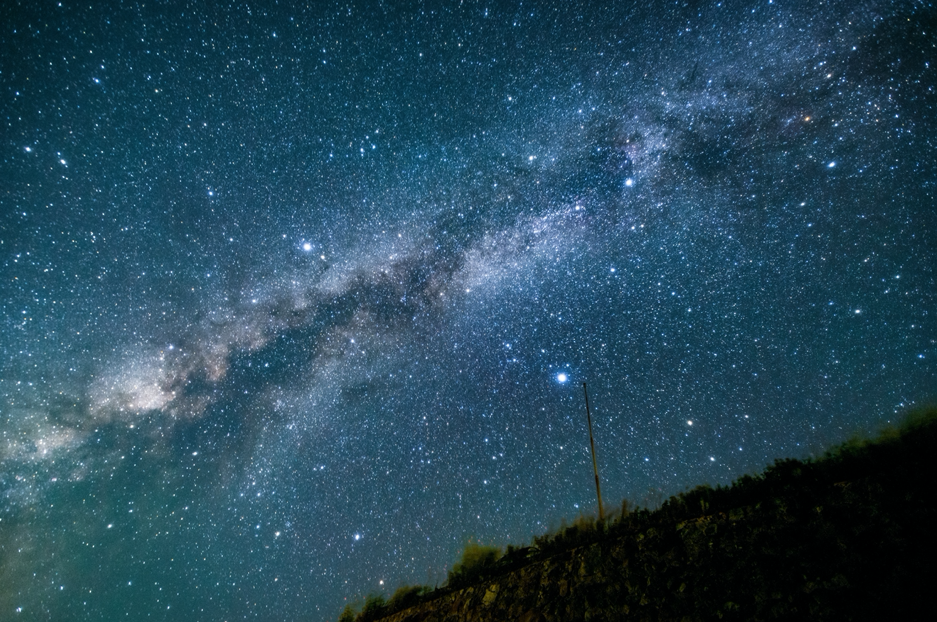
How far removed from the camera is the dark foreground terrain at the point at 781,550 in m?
3.90

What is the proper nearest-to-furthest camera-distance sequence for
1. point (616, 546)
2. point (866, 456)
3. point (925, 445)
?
1. point (925, 445)
2. point (866, 456)
3. point (616, 546)

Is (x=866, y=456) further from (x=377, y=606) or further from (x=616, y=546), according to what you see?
(x=377, y=606)

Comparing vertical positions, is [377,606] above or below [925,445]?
below

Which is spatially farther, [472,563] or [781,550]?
[472,563]

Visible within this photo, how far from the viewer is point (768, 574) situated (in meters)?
4.50

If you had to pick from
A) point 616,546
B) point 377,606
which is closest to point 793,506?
point 616,546

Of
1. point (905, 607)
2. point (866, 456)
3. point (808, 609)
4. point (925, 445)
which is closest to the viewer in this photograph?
point (905, 607)

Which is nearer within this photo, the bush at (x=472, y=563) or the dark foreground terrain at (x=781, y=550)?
the dark foreground terrain at (x=781, y=550)

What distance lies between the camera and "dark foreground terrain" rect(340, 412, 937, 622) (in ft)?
12.8

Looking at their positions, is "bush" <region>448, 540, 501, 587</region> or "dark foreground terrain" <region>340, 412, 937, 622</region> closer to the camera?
"dark foreground terrain" <region>340, 412, 937, 622</region>

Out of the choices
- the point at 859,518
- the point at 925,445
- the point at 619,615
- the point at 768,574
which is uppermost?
the point at 925,445

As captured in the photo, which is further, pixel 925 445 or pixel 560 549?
pixel 560 549

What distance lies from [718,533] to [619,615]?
1.84m

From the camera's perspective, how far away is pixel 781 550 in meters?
4.57
